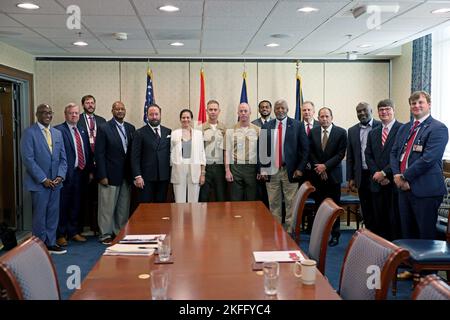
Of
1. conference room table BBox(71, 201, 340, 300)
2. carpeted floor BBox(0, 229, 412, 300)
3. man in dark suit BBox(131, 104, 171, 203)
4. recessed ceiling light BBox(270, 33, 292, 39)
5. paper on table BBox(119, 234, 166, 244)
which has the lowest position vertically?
carpeted floor BBox(0, 229, 412, 300)

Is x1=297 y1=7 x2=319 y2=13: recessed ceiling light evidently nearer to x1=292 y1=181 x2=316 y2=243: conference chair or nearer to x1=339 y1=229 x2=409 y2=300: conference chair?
x1=292 y1=181 x2=316 y2=243: conference chair

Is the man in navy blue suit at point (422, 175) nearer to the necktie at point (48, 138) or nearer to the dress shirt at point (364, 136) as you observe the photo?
the dress shirt at point (364, 136)

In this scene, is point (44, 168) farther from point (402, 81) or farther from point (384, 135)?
point (402, 81)

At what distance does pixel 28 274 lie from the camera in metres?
1.84

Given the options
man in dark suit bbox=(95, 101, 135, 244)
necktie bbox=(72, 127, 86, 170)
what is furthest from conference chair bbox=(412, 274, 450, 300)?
necktie bbox=(72, 127, 86, 170)

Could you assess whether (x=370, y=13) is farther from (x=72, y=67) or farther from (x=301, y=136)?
(x=72, y=67)

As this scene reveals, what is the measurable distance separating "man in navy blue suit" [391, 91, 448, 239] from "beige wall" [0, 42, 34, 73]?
5.16m

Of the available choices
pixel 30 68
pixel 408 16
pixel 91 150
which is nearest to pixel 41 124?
pixel 91 150

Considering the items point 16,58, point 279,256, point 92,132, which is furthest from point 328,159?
point 16,58

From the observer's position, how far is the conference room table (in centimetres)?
178

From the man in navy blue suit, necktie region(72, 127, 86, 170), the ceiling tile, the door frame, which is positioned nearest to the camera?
the man in navy blue suit

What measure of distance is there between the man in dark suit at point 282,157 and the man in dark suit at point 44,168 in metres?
2.52

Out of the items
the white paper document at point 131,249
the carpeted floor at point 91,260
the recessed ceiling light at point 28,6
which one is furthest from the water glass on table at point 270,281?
the recessed ceiling light at point 28,6

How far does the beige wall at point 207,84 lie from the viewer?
744 cm
